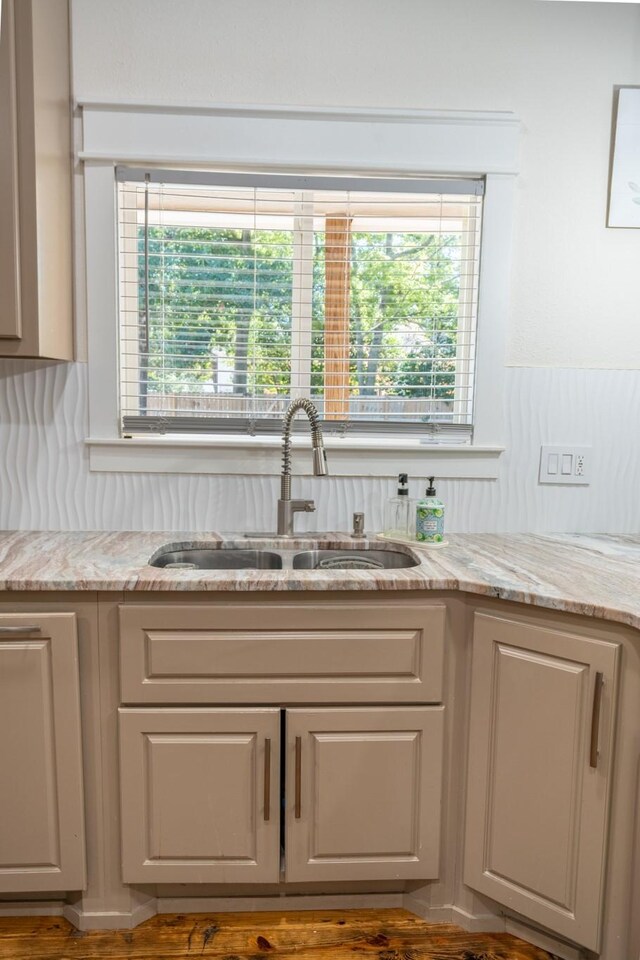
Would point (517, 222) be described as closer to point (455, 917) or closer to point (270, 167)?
point (270, 167)

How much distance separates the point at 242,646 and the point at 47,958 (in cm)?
85

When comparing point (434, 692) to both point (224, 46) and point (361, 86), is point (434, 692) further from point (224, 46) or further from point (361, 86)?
point (224, 46)

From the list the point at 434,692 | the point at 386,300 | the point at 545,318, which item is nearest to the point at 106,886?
the point at 434,692

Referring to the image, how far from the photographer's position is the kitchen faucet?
1.72 meters

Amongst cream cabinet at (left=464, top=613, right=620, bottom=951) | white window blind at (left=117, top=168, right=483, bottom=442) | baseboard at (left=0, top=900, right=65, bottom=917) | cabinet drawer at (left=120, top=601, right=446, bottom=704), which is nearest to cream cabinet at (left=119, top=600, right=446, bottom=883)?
cabinet drawer at (left=120, top=601, right=446, bottom=704)

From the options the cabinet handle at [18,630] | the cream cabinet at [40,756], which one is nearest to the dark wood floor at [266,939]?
the cream cabinet at [40,756]

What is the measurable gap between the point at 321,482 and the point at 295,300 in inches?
22.4

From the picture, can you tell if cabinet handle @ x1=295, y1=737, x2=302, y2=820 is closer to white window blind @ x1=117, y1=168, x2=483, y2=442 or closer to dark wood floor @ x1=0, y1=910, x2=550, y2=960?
dark wood floor @ x1=0, y1=910, x2=550, y2=960

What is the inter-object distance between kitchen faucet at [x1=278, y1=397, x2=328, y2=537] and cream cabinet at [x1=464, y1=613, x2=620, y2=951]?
1.96ft

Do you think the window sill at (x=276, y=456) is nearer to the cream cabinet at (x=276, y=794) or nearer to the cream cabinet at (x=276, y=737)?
the cream cabinet at (x=276, y=737)

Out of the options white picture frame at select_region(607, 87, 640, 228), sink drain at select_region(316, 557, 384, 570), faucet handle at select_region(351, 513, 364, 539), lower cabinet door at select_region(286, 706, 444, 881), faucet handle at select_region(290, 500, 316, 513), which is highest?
white picture frame at select_region(607, 87, 640, 228)

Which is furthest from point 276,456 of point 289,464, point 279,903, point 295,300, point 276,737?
point 279,903

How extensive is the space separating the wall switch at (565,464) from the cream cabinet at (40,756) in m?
1.44

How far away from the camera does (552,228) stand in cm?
190
